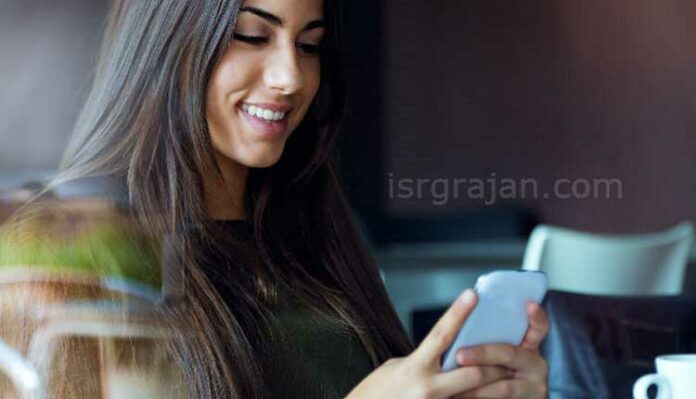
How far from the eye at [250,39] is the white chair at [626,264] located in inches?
16.6

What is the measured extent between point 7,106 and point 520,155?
494mm

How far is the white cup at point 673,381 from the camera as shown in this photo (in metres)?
0.89

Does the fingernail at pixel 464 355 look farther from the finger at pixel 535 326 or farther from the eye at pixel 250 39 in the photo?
the eye at pixel 250 39

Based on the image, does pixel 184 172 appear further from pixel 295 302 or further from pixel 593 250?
pixel 593 250

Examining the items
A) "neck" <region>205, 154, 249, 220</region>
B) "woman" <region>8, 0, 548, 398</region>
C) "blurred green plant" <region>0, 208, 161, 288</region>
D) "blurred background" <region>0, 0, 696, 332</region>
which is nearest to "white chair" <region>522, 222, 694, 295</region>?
"blurred background" <region>0, 0, 696, 332</region>

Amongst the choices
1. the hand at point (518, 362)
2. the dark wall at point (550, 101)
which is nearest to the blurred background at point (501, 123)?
the dark wall at point (550, 101)

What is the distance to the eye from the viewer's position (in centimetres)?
91

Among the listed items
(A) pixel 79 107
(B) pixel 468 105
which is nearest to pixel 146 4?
(A) pixel 79 107

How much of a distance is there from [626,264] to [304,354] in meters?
0.44

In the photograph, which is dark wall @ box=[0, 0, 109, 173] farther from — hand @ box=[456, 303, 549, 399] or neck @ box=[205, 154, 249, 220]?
hand @ box=[456, 303, 549, 399]

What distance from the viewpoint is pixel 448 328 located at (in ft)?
2.59

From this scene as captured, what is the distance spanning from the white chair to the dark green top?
0.28m

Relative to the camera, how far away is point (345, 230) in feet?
3.46

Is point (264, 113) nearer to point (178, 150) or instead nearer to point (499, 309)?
point (178, 150)
